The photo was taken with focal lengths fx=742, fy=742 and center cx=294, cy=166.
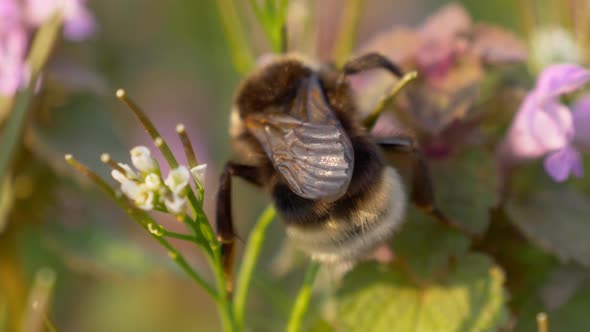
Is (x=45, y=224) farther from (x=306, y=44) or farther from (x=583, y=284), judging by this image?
(x=583, y=284)

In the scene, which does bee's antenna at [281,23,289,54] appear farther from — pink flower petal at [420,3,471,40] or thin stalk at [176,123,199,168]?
thin stalk at [176,123,199,168]

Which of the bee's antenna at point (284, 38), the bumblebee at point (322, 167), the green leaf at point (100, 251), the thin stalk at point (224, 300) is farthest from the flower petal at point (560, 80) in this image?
the green leaf at point (100, 251)

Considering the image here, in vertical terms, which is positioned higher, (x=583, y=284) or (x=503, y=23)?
(x=583, y=284)

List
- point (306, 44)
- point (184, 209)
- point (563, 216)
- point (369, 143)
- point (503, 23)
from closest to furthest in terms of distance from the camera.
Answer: point (184, 209), point (369, 143), point (563, 216), point (306, 44), point (503, 23)

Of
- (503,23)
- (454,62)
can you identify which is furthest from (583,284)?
(503,23)

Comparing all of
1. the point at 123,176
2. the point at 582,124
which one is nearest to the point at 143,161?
the point at 123,176

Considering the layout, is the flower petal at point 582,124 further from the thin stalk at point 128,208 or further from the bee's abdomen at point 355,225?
the thin stalk at point 128,208

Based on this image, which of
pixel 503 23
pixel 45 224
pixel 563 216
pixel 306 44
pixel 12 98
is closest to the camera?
pixel 563 216

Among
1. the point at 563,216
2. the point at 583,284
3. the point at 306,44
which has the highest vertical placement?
the point at 306,44
